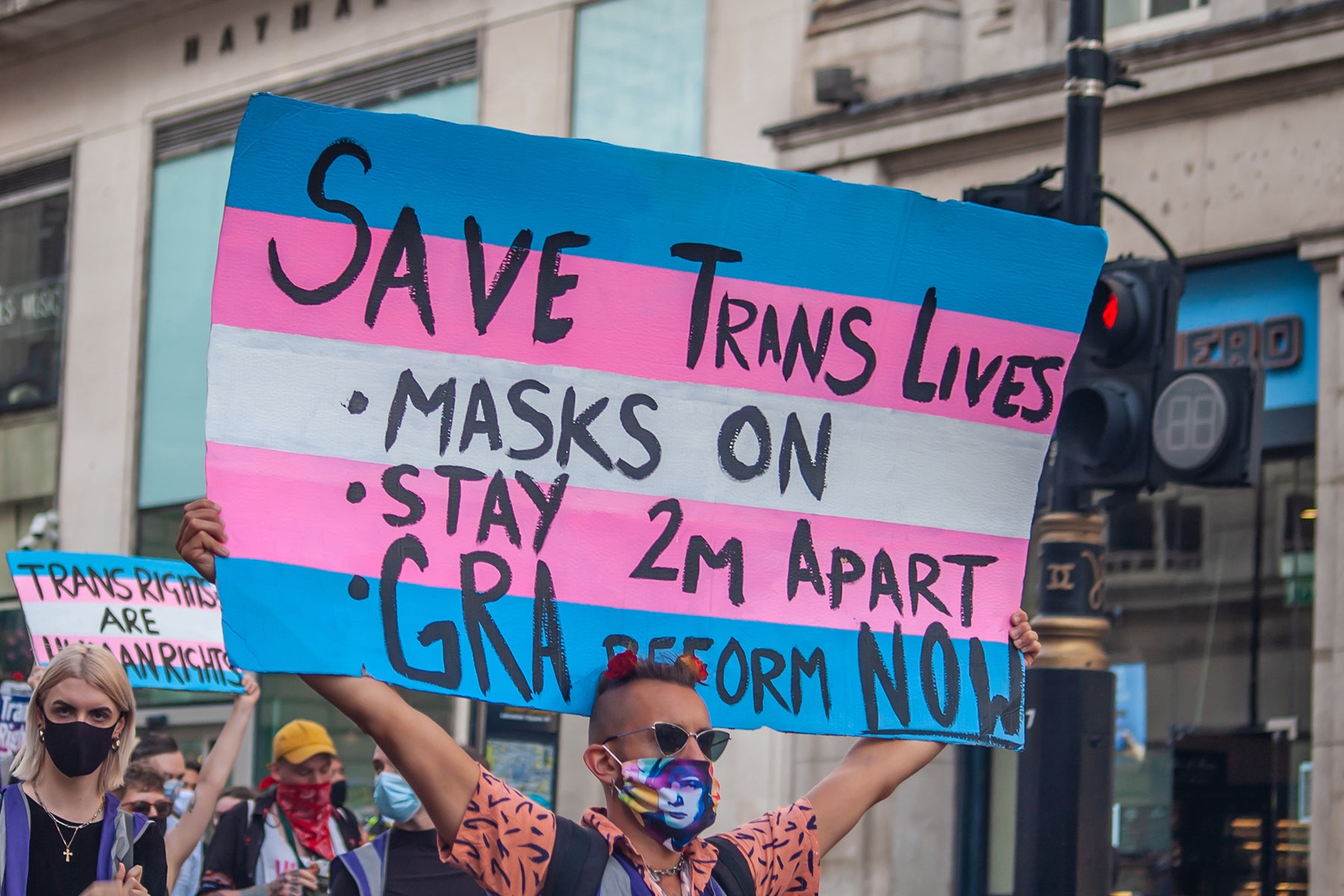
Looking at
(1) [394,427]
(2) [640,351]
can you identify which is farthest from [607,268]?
(1) [394,427]

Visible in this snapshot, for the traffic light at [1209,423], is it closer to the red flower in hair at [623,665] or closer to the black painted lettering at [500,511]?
the black painted lettering at [500,511]

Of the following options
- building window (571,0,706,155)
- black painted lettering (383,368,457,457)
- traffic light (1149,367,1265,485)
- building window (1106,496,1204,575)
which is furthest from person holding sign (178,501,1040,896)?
building window (571,0,706,155)

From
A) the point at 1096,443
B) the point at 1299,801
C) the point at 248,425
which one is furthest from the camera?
the point at 1299,801

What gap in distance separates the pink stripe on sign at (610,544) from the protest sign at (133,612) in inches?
208

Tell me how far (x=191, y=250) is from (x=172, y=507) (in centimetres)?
245

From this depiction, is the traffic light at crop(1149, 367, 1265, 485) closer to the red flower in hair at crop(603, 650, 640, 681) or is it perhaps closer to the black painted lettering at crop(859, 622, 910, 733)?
the black painted lettering at crop(859, 622, 910, 733)

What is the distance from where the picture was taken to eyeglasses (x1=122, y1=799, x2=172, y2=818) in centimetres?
677

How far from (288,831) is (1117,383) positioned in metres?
3.48

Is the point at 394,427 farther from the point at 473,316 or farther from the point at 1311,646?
the point at 1311,646

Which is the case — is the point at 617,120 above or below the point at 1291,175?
above

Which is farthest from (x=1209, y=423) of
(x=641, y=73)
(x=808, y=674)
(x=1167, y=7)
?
(x=641, y=73)

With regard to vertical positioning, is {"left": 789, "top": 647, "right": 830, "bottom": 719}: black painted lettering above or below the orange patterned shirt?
above

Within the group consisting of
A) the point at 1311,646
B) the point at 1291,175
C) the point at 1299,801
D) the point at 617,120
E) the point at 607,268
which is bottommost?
the point at 1299,801

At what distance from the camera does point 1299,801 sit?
1107 cm
